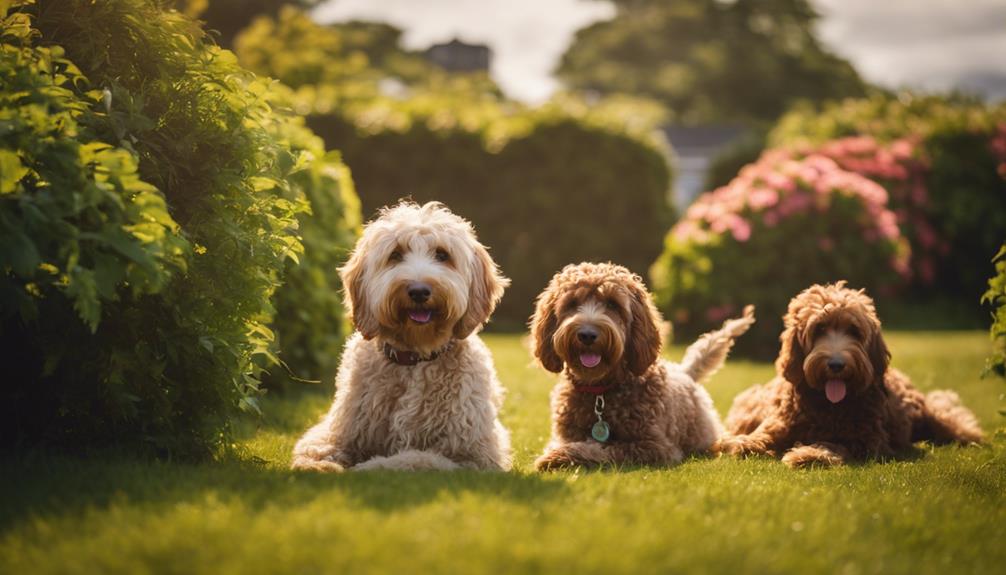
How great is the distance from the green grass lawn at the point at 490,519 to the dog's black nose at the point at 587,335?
0.81 m

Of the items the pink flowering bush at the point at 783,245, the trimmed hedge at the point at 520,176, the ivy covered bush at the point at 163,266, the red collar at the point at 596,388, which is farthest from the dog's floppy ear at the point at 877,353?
the trimmed hedge at the point at 520,176

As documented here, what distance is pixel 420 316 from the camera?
5.22 metres

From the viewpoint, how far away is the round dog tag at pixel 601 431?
5.94 metres

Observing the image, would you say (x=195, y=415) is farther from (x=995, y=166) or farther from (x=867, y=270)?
(x=995, y=166)

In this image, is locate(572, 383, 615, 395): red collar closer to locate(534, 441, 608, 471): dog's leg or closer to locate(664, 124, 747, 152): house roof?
locate(534, 441, 608, 471): dog's leg

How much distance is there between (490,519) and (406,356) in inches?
68.6

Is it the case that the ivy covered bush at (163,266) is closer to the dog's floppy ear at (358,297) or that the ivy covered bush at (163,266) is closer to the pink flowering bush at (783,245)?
the dog's floppy ear at (358,297)

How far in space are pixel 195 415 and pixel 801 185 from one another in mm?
9382

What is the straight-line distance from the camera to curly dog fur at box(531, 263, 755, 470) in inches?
226

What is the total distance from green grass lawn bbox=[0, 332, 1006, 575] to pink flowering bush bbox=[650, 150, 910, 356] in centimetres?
667

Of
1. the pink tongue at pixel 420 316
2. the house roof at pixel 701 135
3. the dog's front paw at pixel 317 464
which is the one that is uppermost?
the house roof at pixel 701 135

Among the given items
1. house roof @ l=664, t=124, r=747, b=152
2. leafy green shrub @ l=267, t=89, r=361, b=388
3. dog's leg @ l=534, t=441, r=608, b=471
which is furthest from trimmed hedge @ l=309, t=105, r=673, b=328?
house roof @ l=664, t=124, r=747, b=152

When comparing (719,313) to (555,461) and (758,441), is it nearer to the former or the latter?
(758,441)

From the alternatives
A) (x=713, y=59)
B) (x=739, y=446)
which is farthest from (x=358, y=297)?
(x=713, y=59)
